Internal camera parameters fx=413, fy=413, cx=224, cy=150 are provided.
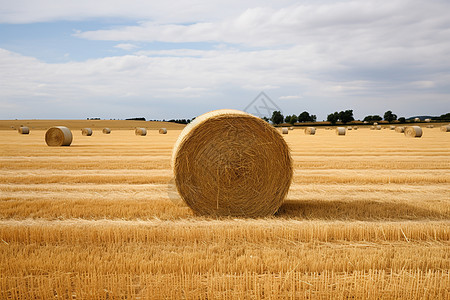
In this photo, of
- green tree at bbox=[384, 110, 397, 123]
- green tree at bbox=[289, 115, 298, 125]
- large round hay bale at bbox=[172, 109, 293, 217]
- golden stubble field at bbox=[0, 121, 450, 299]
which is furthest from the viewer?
green tree at bbox=[384, 110, 397, 123]

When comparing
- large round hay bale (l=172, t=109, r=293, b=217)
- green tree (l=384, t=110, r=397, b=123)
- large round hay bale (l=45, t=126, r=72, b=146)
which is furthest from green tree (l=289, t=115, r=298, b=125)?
large round hay bale (l=172, t=109, r=293, b=217)

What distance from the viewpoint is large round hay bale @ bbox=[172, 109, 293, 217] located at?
6977 mm

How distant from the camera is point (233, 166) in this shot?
7.07 meters

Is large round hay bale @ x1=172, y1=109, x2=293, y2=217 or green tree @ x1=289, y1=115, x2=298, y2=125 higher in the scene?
green tree @ x1=289, y1=115, x2=298, y2=125

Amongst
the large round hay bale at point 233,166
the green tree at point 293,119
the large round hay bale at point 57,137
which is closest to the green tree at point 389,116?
the green tree at point 293,119

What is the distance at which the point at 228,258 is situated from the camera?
466cm

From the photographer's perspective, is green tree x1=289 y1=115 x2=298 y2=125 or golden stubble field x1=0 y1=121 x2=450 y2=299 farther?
green tree x1=289 y1=115 x2=298 y2=125

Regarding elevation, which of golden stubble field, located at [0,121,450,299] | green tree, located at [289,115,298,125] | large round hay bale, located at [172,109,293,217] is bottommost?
golden stubble field, located at [0,121,450,299]

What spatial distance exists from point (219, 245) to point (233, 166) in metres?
2.13

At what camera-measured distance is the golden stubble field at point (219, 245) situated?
3928mm

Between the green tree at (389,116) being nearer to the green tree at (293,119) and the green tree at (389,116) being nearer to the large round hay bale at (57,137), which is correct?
the green tree at (293,119)

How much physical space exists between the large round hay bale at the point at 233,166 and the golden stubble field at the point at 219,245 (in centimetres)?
36

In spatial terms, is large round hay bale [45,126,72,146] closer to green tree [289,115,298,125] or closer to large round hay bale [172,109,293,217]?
large round hay bale [172,109,293,217]

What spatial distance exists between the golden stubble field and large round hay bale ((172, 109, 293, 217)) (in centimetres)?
36
